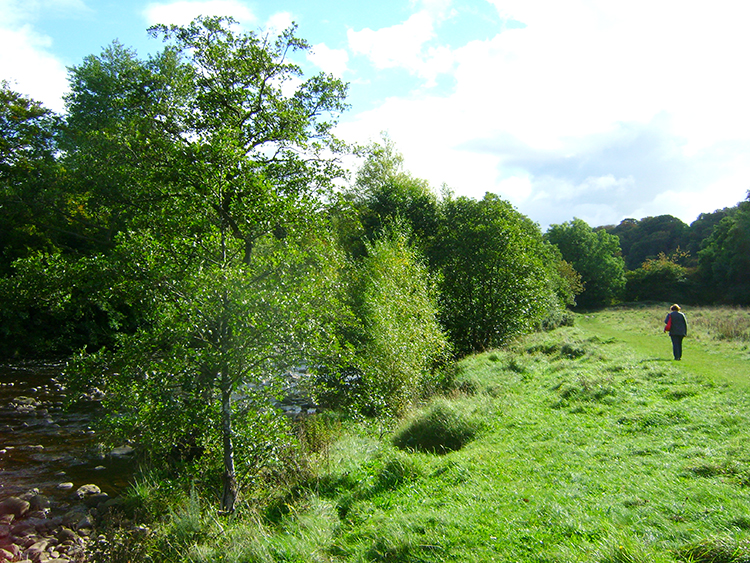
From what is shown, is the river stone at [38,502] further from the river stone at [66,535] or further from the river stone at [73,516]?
the river stone at [66,535]

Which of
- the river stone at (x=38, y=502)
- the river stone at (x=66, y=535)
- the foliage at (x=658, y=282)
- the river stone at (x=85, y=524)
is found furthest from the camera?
the foliage at (x=658, y=282)

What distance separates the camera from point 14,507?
1060 centimetres

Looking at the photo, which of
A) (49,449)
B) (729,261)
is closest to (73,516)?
(49,449)

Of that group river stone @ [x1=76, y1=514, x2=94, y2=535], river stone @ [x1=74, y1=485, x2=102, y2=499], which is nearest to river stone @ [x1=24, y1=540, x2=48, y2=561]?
river stone @ [x1=76, y1=514, x2=94, y2=535]

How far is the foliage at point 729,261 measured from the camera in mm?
58219

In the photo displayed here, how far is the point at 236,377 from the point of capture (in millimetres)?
8539

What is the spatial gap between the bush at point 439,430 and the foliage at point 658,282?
66508 millimetres

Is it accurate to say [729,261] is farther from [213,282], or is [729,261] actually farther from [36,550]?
[36,550]

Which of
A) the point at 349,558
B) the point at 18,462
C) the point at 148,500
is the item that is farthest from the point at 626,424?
the point at 18,462

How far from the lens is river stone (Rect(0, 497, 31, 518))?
34.6 ft

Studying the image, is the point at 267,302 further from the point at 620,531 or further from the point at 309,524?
the point at 620,531

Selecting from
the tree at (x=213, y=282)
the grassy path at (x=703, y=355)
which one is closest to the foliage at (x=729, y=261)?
the grassy path at (x=703, y=355)

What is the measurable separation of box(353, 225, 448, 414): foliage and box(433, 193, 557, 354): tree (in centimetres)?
514

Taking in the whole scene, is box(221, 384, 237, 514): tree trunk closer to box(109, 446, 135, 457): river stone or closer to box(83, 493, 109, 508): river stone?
box(83, 493, 109, 508): river stone
